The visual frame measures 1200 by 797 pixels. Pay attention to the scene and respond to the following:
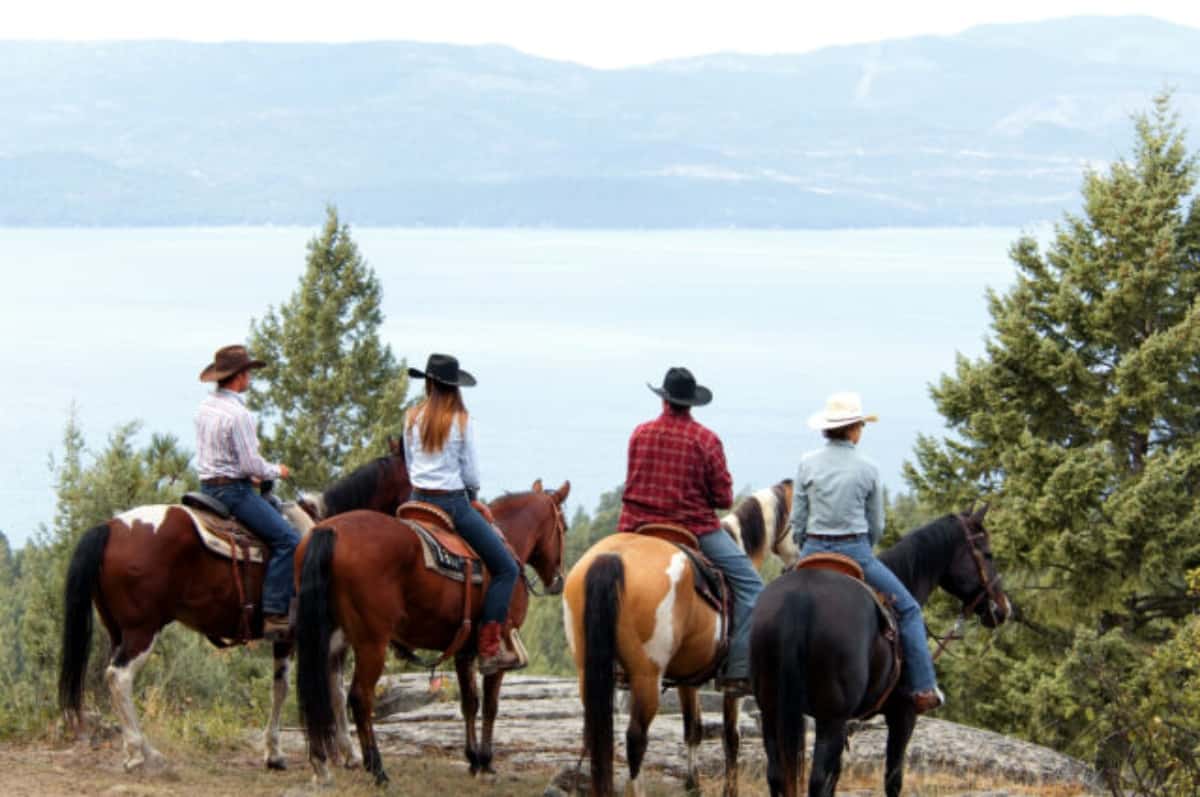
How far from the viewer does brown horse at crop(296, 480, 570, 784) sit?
9047mm

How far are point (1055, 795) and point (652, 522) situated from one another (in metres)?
4.56

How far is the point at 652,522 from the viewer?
9.62m

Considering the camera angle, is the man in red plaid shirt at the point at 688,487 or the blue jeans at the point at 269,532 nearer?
the man in red plaid shirt at the point at 688,487

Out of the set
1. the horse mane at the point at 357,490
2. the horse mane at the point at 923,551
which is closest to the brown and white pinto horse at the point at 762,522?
the horse mane at the point at 923,551

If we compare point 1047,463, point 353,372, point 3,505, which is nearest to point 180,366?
point 3,505

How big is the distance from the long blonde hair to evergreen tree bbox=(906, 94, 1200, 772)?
15.3m

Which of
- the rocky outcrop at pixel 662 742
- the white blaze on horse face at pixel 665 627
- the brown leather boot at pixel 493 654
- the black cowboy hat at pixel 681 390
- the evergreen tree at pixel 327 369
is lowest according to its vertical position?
the rocky outcrop at pixel 662 742

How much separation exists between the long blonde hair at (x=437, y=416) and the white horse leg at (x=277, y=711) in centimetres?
191

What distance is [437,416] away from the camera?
9852mm

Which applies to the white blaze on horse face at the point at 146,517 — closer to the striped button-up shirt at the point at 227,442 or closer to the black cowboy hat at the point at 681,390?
the striped button-up shirt at the point at 227,442

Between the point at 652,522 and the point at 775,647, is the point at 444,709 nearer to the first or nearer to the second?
the point at 652,522

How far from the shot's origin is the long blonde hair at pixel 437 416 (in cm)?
984

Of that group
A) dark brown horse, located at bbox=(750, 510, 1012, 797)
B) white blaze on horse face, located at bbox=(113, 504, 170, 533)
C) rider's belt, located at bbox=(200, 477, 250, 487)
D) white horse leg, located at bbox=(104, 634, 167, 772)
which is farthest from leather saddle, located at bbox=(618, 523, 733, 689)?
white horse leg, located at bbox=(104, 634, 167, 772)

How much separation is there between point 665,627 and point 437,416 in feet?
6.96
